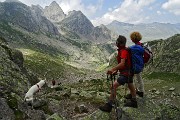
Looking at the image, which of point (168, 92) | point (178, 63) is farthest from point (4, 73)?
point (178, 63)

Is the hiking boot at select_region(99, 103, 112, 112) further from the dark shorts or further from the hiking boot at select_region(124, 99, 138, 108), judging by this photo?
the dark shorts

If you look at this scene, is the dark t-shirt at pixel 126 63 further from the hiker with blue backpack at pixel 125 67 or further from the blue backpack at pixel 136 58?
the blue backpack at pixel 136 58

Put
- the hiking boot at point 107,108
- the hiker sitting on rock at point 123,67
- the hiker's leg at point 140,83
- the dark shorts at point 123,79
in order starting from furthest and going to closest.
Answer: the hiker's leg at point 140,83
the hiking boot at point 107,108
the dark shorts at point 123,79
the hiker sitting on rock at point 123,67

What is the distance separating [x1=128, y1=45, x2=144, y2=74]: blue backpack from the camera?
15.5 m

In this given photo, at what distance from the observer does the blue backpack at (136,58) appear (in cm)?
1550

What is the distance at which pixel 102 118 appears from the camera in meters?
16.2

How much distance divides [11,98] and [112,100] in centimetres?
706

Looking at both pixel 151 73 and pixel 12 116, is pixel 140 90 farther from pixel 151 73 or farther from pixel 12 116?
pixel 151 73

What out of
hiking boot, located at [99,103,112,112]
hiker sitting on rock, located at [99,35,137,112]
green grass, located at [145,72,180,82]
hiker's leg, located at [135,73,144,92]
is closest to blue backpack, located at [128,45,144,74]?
hiker sitting on rock, located at [99,35,137,112]

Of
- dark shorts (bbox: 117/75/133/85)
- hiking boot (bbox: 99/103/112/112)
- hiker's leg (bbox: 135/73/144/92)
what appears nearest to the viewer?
dark shorts (bbox: 117/75/133/85)

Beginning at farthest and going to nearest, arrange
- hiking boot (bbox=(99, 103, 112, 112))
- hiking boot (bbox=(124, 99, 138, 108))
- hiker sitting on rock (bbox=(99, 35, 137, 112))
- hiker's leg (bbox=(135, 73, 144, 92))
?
hiker's leg (bbox=(135, 73, 144, 92)) → hiking boot (bbox=(99, 103, 112, 112)) → hiking boot (bbox=(124, 99, 138, 108)) → hiker sitting on rock (bbox=(99, 35, 137, 112))

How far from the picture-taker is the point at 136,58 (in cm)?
Result: 1556

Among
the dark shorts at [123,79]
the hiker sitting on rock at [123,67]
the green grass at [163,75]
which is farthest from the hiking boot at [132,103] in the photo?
the green grass at [163,75]

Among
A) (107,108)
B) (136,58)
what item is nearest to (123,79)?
(136,58)
